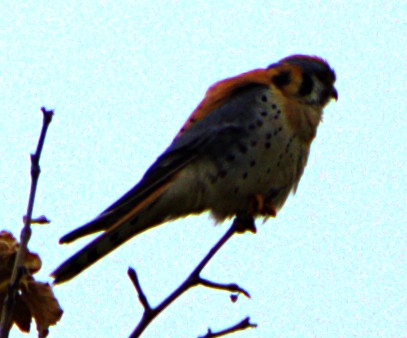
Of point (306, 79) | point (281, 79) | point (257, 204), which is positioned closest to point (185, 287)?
point (257, 204)

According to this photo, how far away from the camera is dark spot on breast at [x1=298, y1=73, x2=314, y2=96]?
529 centimetres

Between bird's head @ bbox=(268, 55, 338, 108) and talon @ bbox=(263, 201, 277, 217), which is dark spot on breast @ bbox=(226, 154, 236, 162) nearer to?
talon @ bbox=(263, 201, 277, 217)

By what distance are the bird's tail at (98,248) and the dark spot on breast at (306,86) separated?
147 centimetres

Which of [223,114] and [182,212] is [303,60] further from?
[182,212]

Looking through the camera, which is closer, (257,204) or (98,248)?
(98,248)

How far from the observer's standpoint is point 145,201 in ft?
14.3

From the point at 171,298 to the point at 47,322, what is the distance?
1.23 feet

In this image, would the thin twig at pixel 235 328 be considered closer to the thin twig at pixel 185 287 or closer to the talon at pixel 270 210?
the thin twig at pixel 185 287

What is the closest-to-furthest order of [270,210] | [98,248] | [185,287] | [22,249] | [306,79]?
[22,249] < [185,287] < [98,248] < [270,210] < [306,79]

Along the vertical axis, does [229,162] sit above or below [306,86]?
below

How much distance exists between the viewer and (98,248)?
381 centimetres

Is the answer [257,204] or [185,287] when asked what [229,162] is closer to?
[257,204]

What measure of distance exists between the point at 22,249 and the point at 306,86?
11.7 ft

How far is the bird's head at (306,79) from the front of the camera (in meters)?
5.26
